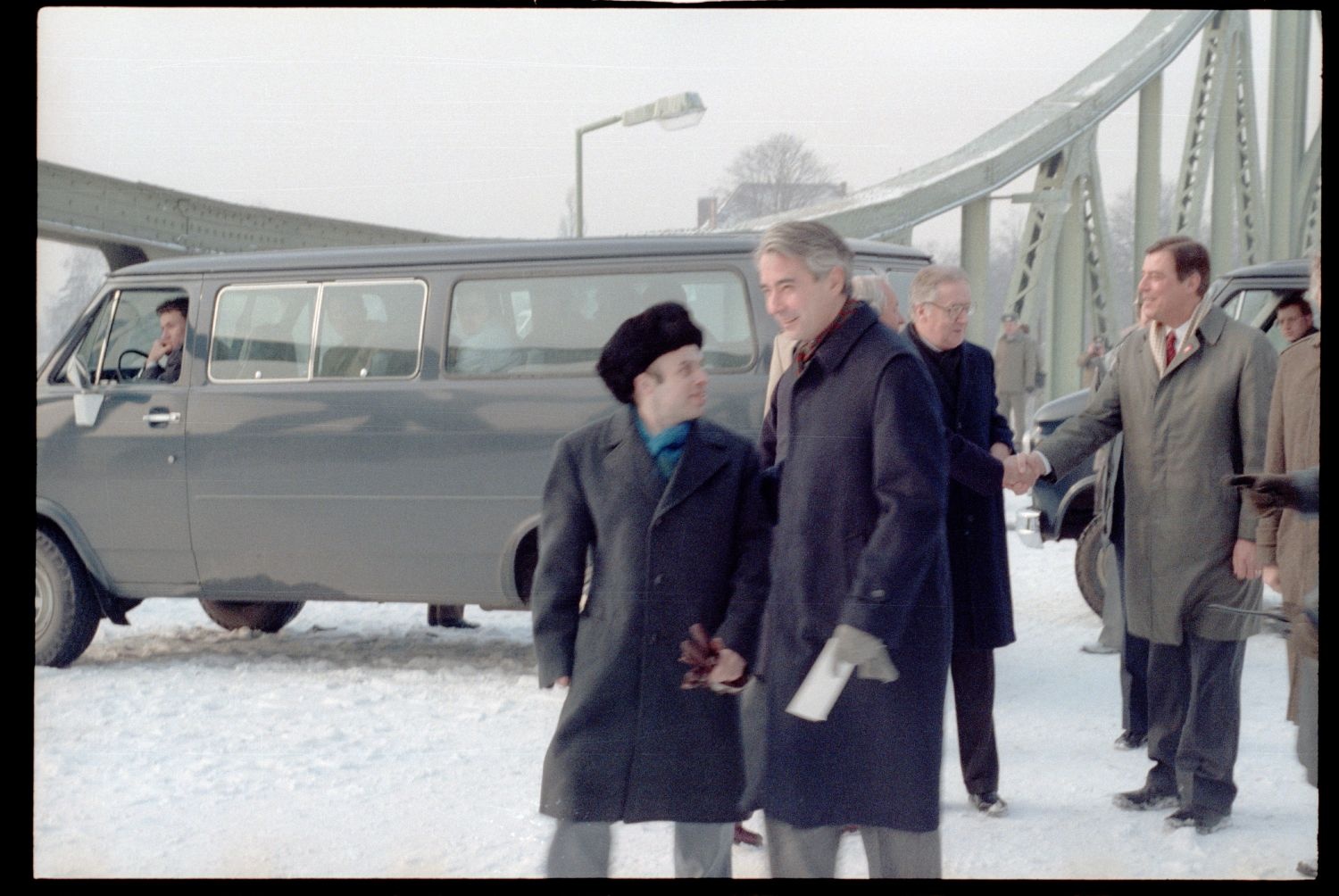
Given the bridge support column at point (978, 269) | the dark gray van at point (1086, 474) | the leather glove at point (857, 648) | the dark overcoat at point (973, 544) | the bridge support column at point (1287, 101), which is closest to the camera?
the leather glove at point (857, 648)

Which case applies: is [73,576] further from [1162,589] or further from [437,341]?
[1162,589]

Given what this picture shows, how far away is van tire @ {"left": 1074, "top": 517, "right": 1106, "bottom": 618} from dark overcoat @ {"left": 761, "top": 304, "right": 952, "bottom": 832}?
13.1 ft

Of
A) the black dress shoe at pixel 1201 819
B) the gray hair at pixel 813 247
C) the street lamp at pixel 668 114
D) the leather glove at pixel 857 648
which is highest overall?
the street lamp at pixel 668 114

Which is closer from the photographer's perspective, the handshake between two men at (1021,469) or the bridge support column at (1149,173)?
the bridge support column at (1149,173)

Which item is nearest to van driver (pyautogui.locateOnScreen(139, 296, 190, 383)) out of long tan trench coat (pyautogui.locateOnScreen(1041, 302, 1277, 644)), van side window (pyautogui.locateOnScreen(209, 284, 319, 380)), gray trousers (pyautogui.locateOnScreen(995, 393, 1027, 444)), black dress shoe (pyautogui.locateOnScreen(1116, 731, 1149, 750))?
van side window (pyautogui.locateOnScreen(209, 284, 319, 380))

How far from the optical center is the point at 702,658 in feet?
10.3

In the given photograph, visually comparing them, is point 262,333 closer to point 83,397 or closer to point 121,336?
point 121,336

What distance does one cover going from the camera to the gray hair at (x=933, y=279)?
433cm

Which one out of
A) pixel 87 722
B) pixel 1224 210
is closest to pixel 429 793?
pixel 87 722

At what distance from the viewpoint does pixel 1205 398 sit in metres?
4.30

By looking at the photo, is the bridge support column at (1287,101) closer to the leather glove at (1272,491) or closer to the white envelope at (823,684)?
the leather glove at (1272,491)

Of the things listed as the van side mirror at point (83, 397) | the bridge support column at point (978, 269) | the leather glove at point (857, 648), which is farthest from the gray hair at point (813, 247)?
the van side mirror at point (83, 397)

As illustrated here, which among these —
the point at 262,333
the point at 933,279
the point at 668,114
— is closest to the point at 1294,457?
the point at 933,279

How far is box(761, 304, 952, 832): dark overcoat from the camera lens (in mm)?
3115
